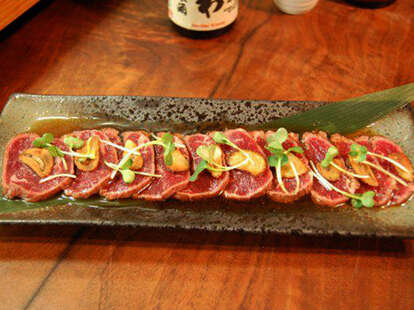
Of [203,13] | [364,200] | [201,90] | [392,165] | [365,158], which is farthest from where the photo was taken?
[201,90]

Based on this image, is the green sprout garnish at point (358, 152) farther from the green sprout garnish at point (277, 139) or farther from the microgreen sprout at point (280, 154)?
the green sprout garnish at point (277, 139)

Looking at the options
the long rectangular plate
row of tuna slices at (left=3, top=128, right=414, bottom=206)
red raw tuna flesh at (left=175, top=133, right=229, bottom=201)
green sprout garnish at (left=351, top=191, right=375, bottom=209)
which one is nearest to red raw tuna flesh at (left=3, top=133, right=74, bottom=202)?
row of tuna slices at (left=3, top=128, right=414, bottom=206)

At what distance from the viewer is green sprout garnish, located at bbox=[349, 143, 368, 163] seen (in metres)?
2.29

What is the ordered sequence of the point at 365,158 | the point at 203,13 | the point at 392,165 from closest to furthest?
the point at 365,158 < the point at 392,165 < the point at 203,13

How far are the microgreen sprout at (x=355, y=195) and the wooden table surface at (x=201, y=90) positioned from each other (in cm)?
26

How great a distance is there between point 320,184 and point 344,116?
0.67m

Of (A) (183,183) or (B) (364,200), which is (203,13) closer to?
(A) (183,183)

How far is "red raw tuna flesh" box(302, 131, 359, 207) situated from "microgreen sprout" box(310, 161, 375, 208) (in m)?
0.02

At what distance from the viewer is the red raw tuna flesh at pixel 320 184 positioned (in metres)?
2.25

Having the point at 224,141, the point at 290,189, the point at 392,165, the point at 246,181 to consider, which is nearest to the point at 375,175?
the point at 392,165

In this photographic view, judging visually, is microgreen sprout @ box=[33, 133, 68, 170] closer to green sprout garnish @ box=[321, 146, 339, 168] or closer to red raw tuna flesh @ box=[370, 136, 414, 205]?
green sprout garnish @ box=[321, 146, 339, 168]

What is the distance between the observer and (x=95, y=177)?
2.29m

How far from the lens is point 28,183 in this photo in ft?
7.35

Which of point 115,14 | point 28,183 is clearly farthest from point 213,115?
point 115,14
